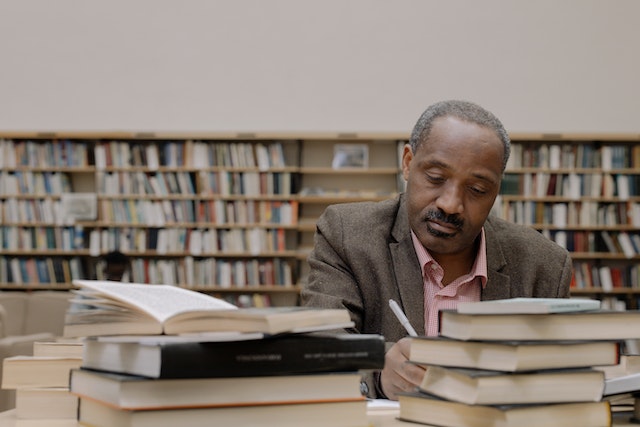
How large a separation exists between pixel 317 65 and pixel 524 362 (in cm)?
723

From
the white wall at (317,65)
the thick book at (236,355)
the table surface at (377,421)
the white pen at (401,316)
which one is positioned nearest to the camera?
the thick book at (236,355)

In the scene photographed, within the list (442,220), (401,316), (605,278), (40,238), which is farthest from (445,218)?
(40,238)

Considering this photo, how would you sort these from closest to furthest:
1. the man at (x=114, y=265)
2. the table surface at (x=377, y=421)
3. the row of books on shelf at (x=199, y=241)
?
the table surface at (x=377, y=421) → the man at (x=114, y=265) → the row of books on shelf at (x=199, y=241)

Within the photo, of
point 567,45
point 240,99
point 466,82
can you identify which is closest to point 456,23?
point 466,82

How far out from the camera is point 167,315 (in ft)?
3.36

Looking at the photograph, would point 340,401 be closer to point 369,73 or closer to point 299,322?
point 299,322

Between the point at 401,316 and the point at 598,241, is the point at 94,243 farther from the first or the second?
the point at 401,316

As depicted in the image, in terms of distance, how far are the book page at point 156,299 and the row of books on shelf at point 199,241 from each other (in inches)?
257

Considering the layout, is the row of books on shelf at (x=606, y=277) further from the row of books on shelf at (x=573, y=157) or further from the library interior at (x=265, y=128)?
the row of books on shelf at (x=573, y=157)

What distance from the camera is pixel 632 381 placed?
4.07 feet

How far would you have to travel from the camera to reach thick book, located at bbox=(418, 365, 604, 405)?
3.48 ft

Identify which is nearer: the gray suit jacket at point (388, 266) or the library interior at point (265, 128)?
the gray suit jacket at point (388, 266)

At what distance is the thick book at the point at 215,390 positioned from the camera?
966 mm

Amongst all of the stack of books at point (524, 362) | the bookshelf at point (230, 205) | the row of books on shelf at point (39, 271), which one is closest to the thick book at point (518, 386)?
the stack of books at point (524, 362)
